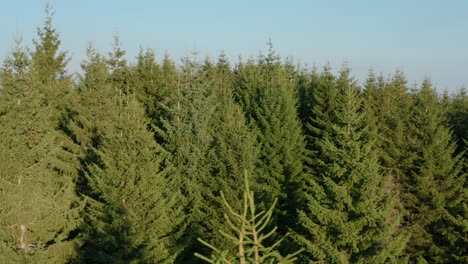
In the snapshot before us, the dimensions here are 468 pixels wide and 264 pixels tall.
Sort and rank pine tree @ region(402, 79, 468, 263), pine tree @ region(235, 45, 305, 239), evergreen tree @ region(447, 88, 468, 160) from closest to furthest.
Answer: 1. pine tree @ region(402, 79, 468, 263)
2. pine tree @ region(235, 45, 305, 239)
3. evergreen tree @ region(447, 88, 468, 160)

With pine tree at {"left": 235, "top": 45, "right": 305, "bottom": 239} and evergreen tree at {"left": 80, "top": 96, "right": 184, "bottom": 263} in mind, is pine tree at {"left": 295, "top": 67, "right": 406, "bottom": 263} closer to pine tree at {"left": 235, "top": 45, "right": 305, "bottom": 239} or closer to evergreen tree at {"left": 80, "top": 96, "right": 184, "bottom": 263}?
evergreen tree at {"left": 80, "top": 96, "right": 184, "bottom": 263}

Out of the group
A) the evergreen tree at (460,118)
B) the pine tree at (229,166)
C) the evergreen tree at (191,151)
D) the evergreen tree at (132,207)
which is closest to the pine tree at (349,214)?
the pine tree at (229,166)

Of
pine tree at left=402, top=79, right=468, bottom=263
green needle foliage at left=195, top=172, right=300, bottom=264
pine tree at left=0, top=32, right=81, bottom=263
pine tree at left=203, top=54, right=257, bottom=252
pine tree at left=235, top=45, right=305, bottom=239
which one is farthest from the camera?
pine tree at left=235, top=45, right=305, bottom=239

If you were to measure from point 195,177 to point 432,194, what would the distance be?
13.5 meters

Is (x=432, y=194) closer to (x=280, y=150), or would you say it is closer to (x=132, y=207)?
Answer: (x=280, y=150)

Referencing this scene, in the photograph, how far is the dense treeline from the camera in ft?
55.7

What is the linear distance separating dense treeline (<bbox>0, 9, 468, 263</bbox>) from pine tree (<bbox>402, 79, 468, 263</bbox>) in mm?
84

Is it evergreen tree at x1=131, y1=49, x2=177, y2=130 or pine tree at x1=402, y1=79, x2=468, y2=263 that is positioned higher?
evergreen tree at x1=131, y1=49, x2=177, y2=130

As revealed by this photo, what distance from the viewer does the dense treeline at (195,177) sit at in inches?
669

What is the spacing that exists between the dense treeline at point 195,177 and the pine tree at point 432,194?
84 millimetres

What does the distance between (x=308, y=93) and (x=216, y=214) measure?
26.6 m

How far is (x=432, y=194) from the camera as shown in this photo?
27.6 metres

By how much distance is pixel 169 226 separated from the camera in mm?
19062

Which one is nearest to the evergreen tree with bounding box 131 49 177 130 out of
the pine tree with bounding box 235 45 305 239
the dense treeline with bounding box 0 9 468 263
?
the dense treeline with bounding box 0 9 468 263
